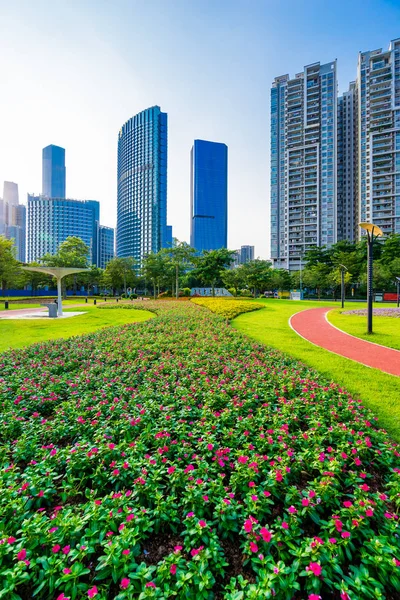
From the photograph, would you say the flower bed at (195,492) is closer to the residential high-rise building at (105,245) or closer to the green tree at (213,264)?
the green tree at (213,264)

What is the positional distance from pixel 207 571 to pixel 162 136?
13441cm

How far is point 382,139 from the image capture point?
6625cm

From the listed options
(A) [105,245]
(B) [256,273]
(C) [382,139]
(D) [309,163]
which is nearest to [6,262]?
(B) [256,273]

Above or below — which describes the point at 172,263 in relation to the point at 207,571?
above

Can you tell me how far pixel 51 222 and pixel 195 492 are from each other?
133 metres

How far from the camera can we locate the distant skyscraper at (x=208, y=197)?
471ft

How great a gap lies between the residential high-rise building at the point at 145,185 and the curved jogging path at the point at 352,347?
103m

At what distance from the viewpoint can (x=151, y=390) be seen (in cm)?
457

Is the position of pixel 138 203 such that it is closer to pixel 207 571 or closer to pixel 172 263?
pixel 172 263

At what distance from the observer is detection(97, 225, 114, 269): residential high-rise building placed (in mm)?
→ 139125

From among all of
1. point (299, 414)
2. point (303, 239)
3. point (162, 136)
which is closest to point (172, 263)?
point (299, 414)

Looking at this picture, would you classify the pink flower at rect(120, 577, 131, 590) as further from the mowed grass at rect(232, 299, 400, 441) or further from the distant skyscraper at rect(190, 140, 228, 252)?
the distant skyscraper at rect(190, 140, 228, 252)

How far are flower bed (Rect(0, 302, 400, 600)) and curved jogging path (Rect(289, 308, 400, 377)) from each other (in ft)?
10.9

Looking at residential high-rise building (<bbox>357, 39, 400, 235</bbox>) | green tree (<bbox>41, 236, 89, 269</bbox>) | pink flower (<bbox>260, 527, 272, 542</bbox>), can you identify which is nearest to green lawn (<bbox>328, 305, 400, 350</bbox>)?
pink flower (<bbox>260, 527, 272, 542</bbox>)
